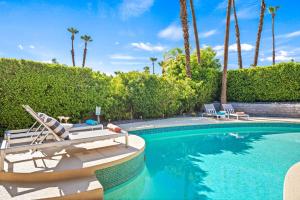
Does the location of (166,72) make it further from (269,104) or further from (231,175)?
(231,175)

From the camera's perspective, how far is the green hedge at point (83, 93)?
9289mm

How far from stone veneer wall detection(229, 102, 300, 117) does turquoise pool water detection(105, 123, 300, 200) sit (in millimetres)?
4836

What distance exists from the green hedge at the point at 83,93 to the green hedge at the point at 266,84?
342 centimetres

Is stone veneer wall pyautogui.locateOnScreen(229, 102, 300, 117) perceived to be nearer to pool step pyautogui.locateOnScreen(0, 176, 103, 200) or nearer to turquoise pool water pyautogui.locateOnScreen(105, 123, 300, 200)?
turquoise pool water pyautogui.locateOnScreen(105, 123, 300, 200)

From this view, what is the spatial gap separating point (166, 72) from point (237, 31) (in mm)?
7911

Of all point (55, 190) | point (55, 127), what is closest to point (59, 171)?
point (55, 190)

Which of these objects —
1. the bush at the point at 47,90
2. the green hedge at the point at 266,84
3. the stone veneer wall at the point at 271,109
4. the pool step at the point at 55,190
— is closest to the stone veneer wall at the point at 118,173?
the pool step at the point at 55,190

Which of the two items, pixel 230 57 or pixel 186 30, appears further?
pixel 230 57

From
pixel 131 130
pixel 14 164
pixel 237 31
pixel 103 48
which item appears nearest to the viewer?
pixel 14 164

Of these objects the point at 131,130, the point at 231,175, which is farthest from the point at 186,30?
the point at 231,175

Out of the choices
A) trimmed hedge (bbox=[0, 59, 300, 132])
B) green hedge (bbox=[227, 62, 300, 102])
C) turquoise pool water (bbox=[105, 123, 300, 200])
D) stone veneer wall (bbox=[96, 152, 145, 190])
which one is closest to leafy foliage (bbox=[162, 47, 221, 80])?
trimmed hedge (bbox=[0, 59, 300, 132])

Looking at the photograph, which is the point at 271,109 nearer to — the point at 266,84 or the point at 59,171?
the point at 266,84

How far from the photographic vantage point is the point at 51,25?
1800 cm

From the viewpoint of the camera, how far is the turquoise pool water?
16.4 ft
